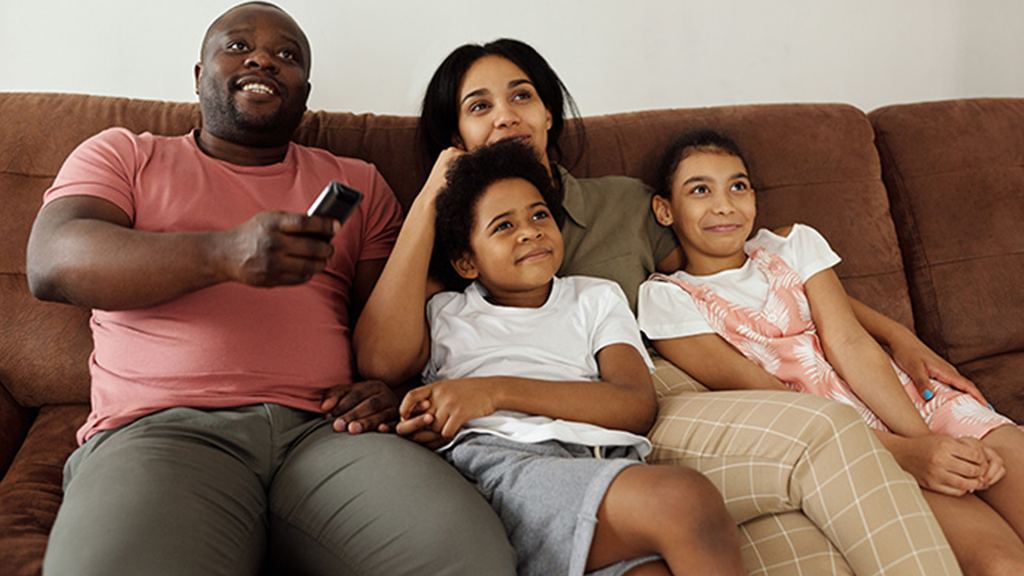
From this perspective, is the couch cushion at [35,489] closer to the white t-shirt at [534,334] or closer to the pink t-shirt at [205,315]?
the pink t-shirt at [205,315]

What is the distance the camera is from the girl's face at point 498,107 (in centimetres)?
175

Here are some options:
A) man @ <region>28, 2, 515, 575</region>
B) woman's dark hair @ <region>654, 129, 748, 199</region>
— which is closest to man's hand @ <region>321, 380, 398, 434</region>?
man @ <region>28, 2, 515, 575</region>

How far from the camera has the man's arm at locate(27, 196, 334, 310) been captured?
48.1 inches

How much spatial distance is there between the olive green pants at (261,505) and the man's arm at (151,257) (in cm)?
19

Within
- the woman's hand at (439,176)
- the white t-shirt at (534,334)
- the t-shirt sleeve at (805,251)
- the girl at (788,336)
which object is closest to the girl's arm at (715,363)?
the girl at (788,336)

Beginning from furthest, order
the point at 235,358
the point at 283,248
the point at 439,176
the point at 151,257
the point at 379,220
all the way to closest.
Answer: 1. the point at 379,220
2. the point at 439,176
3. the point at 235,358
4. the point at 151,257
5. the point at 283,248

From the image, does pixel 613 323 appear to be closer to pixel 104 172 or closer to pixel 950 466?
pixel 950 466

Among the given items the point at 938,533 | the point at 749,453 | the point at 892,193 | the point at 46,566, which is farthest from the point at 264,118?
the point at 892,193

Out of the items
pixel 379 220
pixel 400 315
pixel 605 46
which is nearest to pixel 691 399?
pixel 400 315

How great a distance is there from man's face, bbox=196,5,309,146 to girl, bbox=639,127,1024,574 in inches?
28.6

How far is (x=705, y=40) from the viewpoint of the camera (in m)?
2.42

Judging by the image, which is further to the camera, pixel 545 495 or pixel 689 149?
pixel 689 149

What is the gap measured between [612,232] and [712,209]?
19cm

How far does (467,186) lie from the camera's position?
1.62 m
